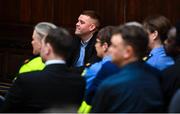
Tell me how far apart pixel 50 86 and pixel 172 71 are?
910mm

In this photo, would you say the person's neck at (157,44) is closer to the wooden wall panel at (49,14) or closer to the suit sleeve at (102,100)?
the suit sleeve at (102,100)

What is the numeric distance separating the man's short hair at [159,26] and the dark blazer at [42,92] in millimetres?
1081

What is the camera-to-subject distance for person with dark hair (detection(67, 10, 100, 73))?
6.53 meters

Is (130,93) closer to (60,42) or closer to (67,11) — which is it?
(60,42)

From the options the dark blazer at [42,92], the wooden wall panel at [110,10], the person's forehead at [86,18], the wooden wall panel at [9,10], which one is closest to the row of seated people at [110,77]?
the dark blazer at [42,92]

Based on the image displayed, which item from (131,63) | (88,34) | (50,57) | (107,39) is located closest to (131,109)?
(131,63)

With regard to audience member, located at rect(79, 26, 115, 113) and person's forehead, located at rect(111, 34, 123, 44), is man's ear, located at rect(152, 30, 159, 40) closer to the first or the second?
audience member, located at rect(79, 26, 115, 113)

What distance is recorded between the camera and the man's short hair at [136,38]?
4109 mm

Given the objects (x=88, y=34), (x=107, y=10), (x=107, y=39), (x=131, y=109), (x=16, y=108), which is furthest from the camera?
(x=107, y=10)

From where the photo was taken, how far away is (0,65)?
795 centimetres

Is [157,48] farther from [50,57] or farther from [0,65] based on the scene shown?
[0,65]

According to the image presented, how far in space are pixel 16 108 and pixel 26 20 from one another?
3.45 m

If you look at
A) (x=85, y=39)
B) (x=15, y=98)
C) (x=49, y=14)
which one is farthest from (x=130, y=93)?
(x=49, y=14)

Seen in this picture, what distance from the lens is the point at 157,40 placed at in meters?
5.21
